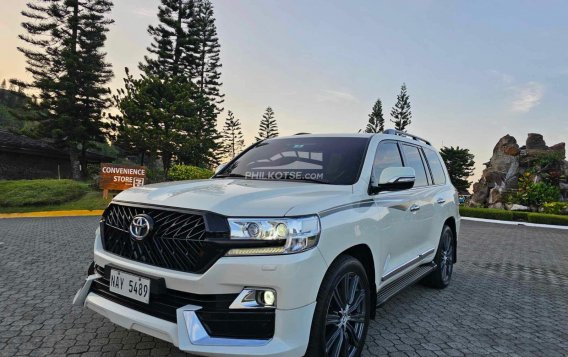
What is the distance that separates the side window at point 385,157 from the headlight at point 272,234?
1311 mm

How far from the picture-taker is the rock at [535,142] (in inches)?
1033

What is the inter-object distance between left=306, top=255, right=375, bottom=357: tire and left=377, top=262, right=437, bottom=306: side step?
0.98ft

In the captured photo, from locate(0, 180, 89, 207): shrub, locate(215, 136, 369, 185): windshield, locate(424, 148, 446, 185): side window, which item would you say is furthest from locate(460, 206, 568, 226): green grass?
locate(0, 180, 89, 207): shrub

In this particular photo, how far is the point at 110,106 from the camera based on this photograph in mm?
30375

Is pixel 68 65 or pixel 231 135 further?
pixel 231 135

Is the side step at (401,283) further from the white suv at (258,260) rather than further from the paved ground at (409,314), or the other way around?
the paved ground at (409,314)

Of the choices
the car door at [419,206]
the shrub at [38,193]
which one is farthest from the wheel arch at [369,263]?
the shrub at [38,193]

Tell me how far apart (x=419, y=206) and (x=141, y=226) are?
2.81 metres

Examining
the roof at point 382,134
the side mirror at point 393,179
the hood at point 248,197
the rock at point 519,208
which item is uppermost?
the roof at point 382,134

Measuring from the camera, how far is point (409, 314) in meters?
4.16

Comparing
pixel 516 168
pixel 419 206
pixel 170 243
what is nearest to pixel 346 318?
pixel 170 243

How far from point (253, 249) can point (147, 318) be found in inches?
32.1

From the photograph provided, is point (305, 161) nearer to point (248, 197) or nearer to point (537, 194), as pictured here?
point (248, 197)

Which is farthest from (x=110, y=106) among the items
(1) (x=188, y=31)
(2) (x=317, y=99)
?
(2) (x=317, y=99)
